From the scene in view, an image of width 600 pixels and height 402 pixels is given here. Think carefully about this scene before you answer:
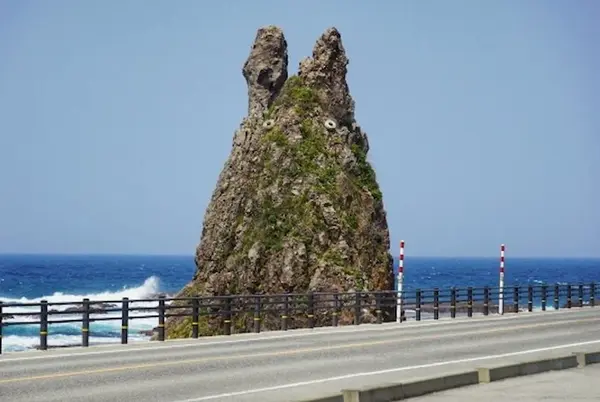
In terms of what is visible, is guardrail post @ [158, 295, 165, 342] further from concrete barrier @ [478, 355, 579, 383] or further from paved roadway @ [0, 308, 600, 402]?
concrete barrier @ [478, 355, 579, 383]

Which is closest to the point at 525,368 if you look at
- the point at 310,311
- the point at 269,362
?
the point at 269,362

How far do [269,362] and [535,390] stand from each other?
7.61 meters

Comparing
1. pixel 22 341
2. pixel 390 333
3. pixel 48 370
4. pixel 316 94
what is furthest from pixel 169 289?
pixel 48 370

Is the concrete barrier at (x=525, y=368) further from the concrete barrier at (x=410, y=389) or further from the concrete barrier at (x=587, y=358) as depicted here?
the concrete barrier at (x=410, y=389)

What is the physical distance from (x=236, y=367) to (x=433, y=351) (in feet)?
20.4

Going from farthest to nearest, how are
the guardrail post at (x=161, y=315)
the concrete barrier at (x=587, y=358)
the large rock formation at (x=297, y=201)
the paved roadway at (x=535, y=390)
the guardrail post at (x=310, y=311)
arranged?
the large rock formation at (x=297, y=201) → the guardrail post at (x=310, y=311) → the guardrail post at (x=161, y=315) → the concrete barrier at (x=587, y=358) → the paved roadway at (x=535, y=390)

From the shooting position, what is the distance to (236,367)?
22.8 meters

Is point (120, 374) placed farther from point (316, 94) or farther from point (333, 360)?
point (316, 94)

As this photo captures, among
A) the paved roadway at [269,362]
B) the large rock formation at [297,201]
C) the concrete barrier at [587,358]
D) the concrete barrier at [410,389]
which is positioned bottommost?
the paved roadway at [269,362]

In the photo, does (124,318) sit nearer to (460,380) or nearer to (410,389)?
(460,380)

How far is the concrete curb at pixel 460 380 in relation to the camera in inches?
606

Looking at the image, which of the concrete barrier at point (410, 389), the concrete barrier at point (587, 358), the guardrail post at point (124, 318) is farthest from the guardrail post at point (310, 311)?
the concrete barrier at point (410, 389)

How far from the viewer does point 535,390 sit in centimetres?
1755

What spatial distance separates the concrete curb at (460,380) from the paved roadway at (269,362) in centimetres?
46
